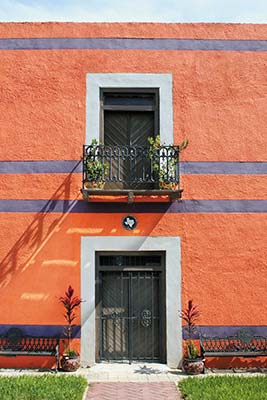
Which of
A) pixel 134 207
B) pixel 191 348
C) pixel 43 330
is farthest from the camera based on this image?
pixel 134 207

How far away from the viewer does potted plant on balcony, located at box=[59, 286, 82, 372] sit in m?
7.95

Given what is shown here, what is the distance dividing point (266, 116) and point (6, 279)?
6.44 m

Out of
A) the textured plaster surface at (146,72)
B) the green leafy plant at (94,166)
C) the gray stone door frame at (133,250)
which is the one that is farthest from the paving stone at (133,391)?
the textured plaster surface at (146,72)

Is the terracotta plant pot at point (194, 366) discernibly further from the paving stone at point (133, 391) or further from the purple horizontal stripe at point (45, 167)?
the purple horizontal stripe at point (45, 167)

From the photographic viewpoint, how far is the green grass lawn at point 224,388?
6371mm

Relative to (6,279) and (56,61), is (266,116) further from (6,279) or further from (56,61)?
(6,279)

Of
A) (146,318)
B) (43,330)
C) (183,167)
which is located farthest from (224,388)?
(183,167)

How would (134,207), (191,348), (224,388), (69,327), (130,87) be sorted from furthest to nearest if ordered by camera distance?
(130,87), (134,207), (69,327), (191,348), (224,388)

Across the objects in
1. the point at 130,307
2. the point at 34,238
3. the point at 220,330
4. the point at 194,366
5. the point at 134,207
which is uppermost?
the point at 134,207

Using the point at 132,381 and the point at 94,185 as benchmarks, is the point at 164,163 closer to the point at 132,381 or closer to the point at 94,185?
the point at 94,185

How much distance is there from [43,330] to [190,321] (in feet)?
9.60

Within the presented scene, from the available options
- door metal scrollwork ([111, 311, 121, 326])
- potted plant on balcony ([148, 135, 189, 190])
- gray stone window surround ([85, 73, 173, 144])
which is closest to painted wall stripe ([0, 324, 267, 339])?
door metal scrollwork ([111, 311, 121, 326])

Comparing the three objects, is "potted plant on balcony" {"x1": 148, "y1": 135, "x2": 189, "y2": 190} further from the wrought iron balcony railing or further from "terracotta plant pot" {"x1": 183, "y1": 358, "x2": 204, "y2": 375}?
"terracotta plant pot" {"x1": 183, "y1": 358, "x2": 204, "y2": 375}

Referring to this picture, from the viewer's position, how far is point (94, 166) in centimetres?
841
